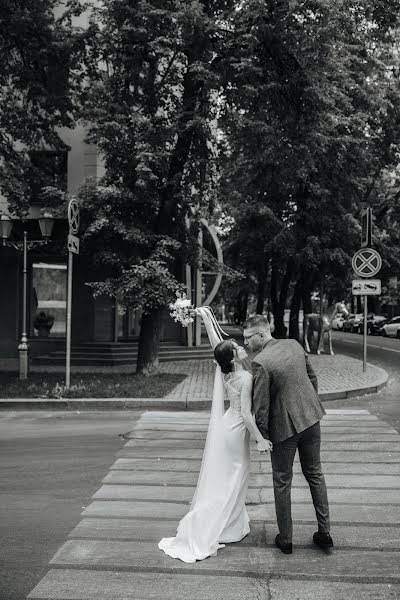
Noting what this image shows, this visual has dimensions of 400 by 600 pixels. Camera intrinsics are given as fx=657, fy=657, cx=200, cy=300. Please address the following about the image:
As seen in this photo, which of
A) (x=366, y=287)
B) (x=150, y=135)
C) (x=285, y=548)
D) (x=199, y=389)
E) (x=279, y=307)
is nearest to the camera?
(x=285, y=548)

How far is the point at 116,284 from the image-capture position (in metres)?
13.6

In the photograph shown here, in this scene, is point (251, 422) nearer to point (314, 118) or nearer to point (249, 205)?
point (314, 118)

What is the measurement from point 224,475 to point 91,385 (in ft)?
28.9

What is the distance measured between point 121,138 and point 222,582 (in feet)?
36.0

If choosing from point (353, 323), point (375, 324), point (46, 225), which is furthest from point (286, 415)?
point (353, 323)

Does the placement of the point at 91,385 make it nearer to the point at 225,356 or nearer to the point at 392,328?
the point at 225,356

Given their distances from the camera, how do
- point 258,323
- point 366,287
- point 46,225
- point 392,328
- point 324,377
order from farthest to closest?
point 392,328 < point 366,287 < point 324,377 < point 46,225 < point 258,323

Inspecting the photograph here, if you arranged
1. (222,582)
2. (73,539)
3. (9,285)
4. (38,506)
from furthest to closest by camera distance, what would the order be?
(9,285) < (38,506) < (73,539) < (222,582)

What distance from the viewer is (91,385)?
42.7 ft

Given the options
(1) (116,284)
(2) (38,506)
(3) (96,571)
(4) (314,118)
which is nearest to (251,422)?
(3) (96,571)

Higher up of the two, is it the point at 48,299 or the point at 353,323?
the point at 48,299

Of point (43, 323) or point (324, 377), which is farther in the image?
point (43, 323)

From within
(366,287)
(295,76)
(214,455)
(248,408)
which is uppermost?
(295,76)

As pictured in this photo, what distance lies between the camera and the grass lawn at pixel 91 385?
11.9 m
